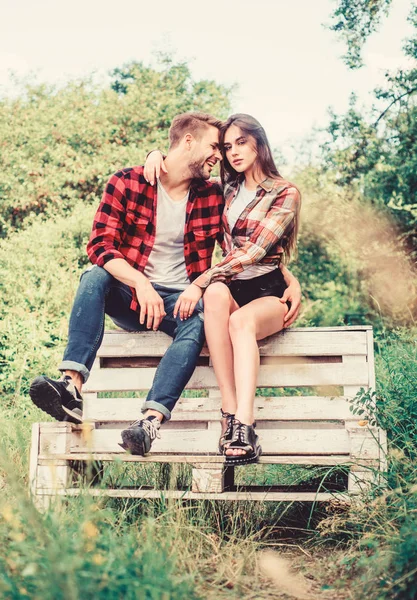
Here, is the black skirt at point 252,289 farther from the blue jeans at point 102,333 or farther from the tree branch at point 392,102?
the tree branch at point 392,102

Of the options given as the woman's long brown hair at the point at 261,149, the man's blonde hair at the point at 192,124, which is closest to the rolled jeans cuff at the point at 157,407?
the woman's long brown hair at the point at 261,149

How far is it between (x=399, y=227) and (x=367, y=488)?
608 cm

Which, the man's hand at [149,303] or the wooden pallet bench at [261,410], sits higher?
the man's hand at [149,303]

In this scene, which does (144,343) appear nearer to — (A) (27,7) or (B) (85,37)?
(A) (27,7)

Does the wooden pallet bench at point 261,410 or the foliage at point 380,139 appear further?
the foliage at point 380,139

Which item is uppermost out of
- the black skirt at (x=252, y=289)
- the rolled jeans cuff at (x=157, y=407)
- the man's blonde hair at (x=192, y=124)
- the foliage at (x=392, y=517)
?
the man's blonde hair at (x=192, y=124)

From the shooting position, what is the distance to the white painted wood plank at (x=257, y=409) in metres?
3.04

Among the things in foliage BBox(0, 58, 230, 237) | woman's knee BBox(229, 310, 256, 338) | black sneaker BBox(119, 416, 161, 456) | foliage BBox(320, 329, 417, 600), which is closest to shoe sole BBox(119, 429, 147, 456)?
black sneaker BBox(119, 416, 161, 456)

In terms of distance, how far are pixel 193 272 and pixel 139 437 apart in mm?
999

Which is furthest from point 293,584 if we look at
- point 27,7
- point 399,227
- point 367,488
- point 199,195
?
point 27,7

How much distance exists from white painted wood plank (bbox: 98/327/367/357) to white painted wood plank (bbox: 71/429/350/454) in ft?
1.12

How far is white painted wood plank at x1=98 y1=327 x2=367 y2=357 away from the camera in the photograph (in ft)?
10.1

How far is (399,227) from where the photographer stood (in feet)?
27.3

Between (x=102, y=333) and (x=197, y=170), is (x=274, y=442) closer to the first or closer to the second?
(x=102, y=333)
